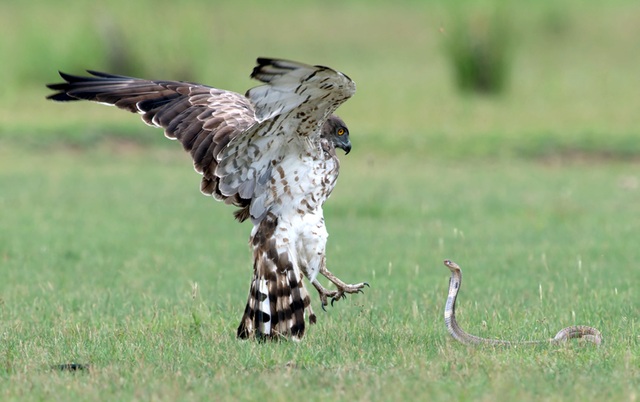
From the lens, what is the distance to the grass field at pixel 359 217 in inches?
229

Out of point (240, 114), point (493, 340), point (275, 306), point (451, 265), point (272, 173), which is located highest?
point (240, 114)

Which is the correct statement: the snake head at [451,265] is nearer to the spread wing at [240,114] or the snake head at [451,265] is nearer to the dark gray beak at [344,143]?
the spread wing at [240,114]

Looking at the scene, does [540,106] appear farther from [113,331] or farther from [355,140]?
[113,331]

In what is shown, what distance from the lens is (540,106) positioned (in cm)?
2336

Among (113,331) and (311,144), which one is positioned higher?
(311,144)

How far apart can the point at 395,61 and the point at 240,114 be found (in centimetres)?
2152

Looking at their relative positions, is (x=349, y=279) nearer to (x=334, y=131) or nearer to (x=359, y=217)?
(x=334, y=131)

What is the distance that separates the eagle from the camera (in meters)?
6.66

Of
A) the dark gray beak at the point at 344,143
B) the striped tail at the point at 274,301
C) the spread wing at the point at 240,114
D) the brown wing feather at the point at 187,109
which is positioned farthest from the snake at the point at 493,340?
the brown wing feather at the point at 187,109

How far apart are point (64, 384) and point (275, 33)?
25.4 m

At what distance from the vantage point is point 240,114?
7.38 meters

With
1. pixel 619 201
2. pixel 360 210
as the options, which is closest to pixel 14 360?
pixel 360 210

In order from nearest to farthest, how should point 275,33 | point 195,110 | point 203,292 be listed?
point 195,110 < point 203,292 < point 275,33

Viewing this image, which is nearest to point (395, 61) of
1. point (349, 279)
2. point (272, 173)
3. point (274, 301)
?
point (349, 279)
